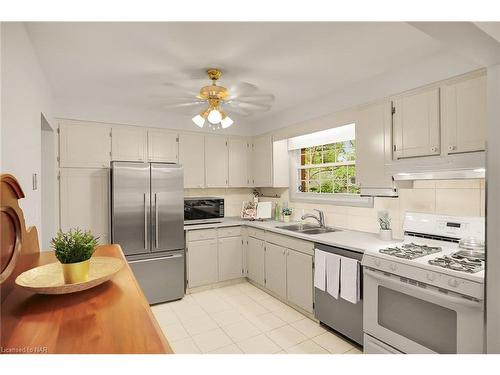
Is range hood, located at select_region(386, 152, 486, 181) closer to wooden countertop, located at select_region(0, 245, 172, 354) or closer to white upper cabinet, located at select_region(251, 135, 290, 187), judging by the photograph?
white upper cabinet, located at select_region(251, 135, 290, 187)

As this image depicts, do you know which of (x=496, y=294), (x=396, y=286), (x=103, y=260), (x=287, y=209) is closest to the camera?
(x=103, y=260)

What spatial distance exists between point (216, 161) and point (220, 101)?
5.04ft

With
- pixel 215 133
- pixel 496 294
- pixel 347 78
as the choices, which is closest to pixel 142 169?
pixel 215 133

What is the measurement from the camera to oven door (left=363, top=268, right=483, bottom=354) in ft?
5.36

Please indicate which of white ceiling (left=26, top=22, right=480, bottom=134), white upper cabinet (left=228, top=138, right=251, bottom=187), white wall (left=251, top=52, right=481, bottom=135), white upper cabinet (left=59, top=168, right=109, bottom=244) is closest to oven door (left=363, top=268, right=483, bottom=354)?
white wall (left=251, top=52, right=481, bottom=135)

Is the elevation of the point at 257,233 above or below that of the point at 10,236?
below

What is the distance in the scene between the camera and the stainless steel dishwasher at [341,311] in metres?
2.36

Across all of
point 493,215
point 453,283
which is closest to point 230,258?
point 453,283

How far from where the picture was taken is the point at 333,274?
2.53m

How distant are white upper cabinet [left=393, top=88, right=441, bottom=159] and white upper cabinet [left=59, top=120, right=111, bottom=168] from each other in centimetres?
315

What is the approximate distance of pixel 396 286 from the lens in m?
2.00

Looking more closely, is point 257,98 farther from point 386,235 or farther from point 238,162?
point 386,235
